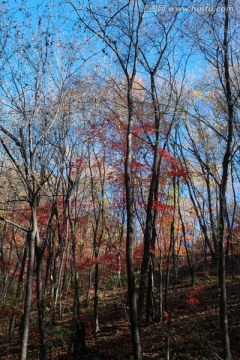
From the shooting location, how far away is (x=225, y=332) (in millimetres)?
4977

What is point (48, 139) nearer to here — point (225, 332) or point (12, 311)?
point (225, 332)

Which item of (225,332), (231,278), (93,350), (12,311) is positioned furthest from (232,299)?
(12,311)

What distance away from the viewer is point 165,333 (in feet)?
27.1

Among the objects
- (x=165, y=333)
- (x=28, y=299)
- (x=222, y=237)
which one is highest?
(x=222, y=237)

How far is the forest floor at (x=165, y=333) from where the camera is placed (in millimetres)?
7029

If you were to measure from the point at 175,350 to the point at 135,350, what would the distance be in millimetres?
2705

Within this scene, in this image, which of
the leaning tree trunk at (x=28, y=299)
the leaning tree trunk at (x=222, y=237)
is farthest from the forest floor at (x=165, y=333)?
the leaning tree trunk at (x=28, y=299)

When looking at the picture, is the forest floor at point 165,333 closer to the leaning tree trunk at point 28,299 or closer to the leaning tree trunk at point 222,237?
the leaning tree trunk at point 222,237

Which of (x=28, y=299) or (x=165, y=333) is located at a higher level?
(x=28, y=299)

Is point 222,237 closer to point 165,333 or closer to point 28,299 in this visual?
point 28,299

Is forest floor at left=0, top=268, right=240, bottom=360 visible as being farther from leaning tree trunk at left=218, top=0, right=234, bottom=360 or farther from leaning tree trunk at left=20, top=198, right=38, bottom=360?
leaning tree trunk at left=20, top=198, right=38, bottom=360

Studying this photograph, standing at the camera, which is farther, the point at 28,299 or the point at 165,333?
the point at 165,333

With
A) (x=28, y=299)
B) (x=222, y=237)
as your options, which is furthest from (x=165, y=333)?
(x=28, y=299)

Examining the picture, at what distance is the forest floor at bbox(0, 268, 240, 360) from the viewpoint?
703 centimetres
